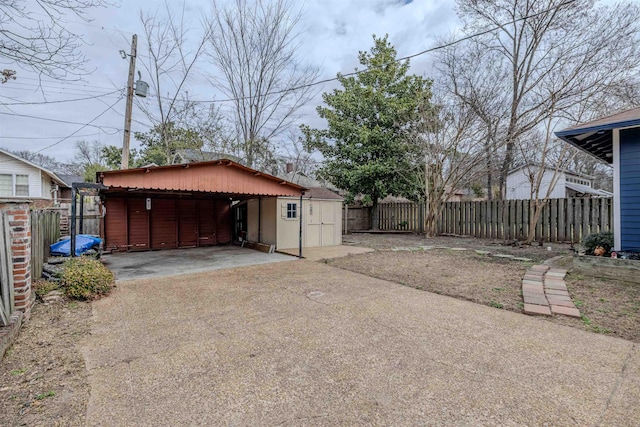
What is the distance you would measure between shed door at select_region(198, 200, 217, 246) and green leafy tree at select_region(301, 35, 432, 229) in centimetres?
616

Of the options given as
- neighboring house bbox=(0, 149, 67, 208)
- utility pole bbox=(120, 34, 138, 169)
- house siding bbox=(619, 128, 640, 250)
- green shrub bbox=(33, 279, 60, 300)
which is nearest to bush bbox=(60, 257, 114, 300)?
green shrub bbox=(33, 279, 60, 300)

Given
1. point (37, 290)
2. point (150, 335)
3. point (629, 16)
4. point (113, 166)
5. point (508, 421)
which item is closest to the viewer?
point (508, 421)

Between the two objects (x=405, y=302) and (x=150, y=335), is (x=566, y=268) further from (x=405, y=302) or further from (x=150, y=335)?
(x=150, y=335)

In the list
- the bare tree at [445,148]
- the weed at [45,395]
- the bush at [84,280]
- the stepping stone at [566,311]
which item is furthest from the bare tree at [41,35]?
the bare tree at [445,148]

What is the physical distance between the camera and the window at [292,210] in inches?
390

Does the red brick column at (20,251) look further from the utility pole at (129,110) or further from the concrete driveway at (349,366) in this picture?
the utility pole at (129,110)

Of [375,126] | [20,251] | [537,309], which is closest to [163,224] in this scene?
[20,251]

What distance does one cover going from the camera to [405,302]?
4258mm

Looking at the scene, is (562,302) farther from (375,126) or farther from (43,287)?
(375,126)

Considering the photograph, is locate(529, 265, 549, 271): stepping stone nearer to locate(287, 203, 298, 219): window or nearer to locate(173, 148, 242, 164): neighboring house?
locate(287, 203, 298, 219): window

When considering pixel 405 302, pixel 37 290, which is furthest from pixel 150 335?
pixel 405 302

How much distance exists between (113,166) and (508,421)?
105ft

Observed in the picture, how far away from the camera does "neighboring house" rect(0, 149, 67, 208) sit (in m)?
14.6

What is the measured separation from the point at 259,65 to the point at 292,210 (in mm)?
6837
